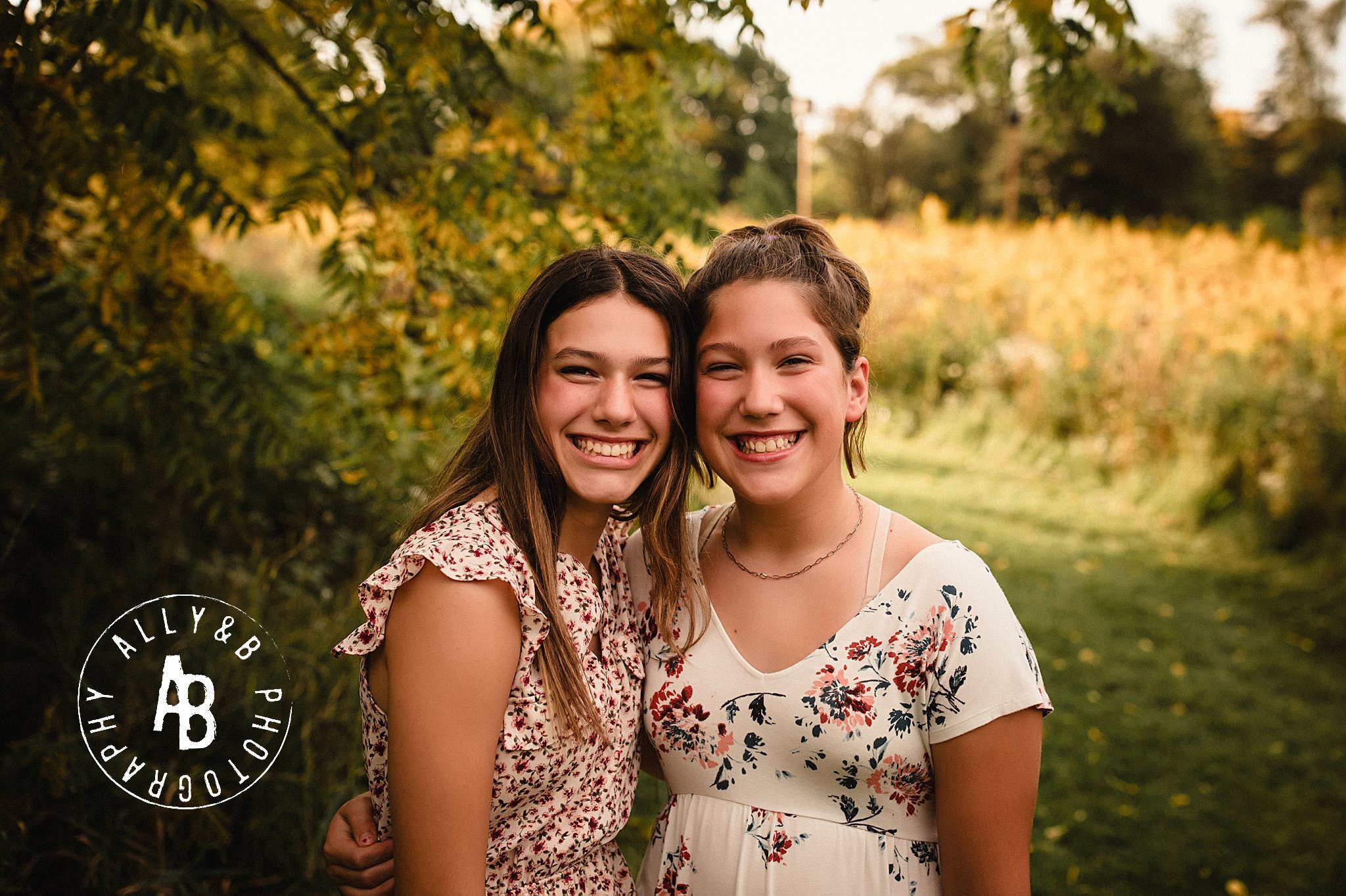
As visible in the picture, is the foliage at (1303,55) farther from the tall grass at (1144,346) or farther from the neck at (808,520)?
the neck at (808,520)

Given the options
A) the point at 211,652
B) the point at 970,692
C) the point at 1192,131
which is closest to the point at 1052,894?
the point at 970,692

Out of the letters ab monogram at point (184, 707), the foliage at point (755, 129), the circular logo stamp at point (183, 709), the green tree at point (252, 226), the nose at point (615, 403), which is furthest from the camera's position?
the foliage at point (755, 129)

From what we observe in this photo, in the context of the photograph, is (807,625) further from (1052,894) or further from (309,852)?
(1052,894)

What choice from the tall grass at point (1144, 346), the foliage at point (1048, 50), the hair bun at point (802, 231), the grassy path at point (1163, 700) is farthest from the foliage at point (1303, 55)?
the hair bun at point (802, 231)

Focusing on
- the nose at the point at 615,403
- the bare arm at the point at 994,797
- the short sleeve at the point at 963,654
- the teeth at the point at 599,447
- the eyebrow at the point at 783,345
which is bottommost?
the bare arm at the point at 994,797

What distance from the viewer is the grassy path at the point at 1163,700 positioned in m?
3.65

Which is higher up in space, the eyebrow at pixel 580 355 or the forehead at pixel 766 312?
the forehead at pixel 766 312

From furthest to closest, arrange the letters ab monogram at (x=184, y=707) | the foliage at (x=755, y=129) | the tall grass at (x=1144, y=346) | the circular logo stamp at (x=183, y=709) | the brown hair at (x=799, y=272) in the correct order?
the foliage at (x=755, y=129)
the tall grass at (x=1144, y=346)
the letters ab monogram at (x=184, y=707)
the circular logo stamp at (x=183, y=709)
the brown hair at (x=799, y=272)

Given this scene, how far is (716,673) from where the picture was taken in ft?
6.24

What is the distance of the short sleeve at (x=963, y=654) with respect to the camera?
1.65 m

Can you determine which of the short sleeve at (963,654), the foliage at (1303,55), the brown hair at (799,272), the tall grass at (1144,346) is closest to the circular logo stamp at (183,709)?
the brown hair at (799,272)

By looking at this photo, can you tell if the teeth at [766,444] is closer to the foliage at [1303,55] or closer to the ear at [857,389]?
the ear at [857,389]

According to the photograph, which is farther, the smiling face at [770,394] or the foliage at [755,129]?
the foliage at [755,129]

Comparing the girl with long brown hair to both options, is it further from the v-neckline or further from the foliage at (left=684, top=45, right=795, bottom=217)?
the foliage at (left=684, top=45, right=795, bottom=217)
